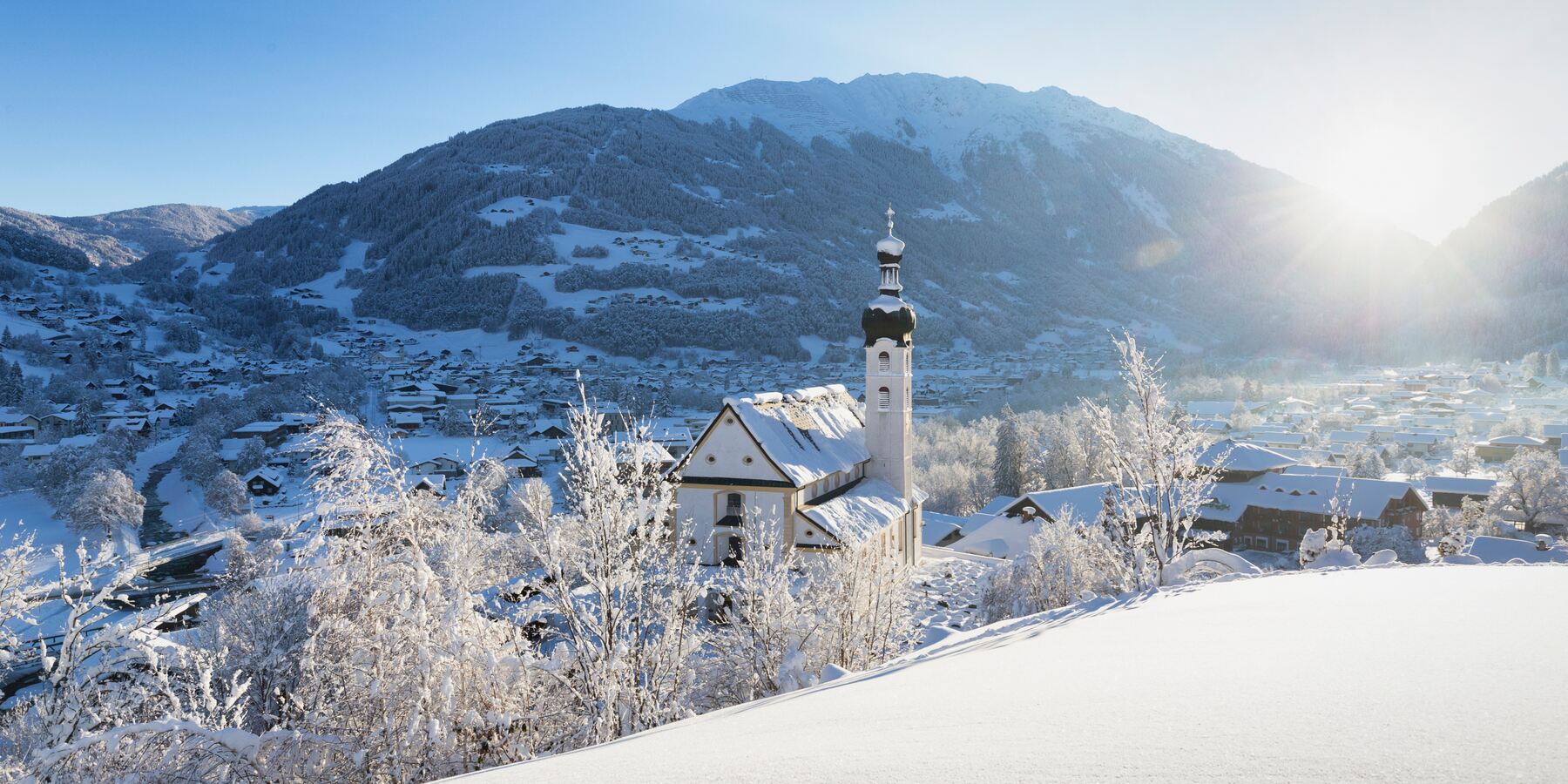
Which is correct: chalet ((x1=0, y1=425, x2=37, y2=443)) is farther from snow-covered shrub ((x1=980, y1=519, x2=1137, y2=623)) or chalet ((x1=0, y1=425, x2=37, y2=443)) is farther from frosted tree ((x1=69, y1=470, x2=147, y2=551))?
snow-covered shrub ((x1=980, y1=519, x2=1137, y2=623))

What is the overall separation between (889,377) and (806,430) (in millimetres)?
3821

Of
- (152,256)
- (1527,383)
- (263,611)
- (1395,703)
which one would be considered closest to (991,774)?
(1395,703)

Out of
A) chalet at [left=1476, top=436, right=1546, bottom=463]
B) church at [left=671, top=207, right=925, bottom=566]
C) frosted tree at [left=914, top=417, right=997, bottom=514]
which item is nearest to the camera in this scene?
church at [left=671, top=207, right=925, bottom=566]

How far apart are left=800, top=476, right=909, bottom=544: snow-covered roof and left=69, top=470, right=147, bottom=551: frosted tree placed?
35011 millimetres

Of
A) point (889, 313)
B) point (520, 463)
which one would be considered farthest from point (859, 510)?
point (520, 463)

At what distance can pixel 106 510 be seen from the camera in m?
37.9

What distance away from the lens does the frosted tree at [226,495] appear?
43.4 meters

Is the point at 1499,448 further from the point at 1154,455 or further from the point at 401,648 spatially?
the point at 401,648

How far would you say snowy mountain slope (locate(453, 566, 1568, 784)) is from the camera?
2.86m

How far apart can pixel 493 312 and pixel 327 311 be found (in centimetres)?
2964

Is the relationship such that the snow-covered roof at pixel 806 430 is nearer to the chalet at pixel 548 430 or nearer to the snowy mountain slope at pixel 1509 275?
the chalet at pixel 548 430

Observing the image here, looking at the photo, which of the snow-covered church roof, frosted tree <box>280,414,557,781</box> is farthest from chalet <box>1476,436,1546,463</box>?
frosted tree <box>280,414,557,781</box>

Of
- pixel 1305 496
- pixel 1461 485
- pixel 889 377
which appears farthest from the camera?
pixel 1461 485

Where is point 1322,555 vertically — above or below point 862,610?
above
